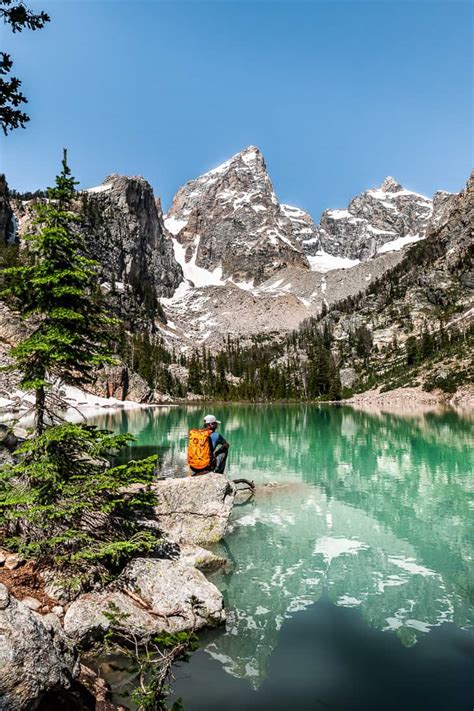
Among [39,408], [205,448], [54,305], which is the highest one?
[54,305]

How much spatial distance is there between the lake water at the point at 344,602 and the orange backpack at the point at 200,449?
7.30ft

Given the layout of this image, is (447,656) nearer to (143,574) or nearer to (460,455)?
(143,574)

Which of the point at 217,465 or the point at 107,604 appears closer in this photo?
the point at 107,604

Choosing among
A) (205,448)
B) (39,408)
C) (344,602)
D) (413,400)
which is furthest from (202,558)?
(413,400)

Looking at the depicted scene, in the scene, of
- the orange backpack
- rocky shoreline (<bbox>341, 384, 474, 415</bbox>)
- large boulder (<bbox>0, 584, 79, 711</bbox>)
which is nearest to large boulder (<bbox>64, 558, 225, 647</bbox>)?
large boulder (<bbox>0, 584, 79, 711</bbox>)

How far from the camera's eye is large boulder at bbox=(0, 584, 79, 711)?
13.1 ft

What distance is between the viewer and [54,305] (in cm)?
994

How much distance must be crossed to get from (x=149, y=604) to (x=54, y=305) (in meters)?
6.25

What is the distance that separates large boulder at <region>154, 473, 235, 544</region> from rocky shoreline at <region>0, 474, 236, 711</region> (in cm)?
3

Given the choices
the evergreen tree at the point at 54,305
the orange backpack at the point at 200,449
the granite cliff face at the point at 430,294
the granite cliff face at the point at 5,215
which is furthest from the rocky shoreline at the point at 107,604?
the granite cliff face at the point at 5,215

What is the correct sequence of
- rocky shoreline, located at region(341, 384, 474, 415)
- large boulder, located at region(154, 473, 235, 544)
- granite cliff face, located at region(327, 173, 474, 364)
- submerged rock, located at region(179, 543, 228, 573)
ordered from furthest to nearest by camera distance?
granite cliff face, located at region(327, 173, 474, 364), rocky shoreline, located at region(341, 384, 474, 415), large boulder, located at region(154, 473, 235, 544), submerged rock, located at region(179, 543, 228, 573)

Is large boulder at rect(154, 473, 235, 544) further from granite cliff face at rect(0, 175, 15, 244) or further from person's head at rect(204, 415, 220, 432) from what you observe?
granite cliff face at rect(0, 175, 15, 244)

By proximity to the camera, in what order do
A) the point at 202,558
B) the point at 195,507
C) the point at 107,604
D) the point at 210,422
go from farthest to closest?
1. the point at 210,422
2. the point at 195,507
3. the point at 202,558
4. the point at 107,604

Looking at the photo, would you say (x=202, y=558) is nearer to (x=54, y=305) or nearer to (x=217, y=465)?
(x=217, y=465)
